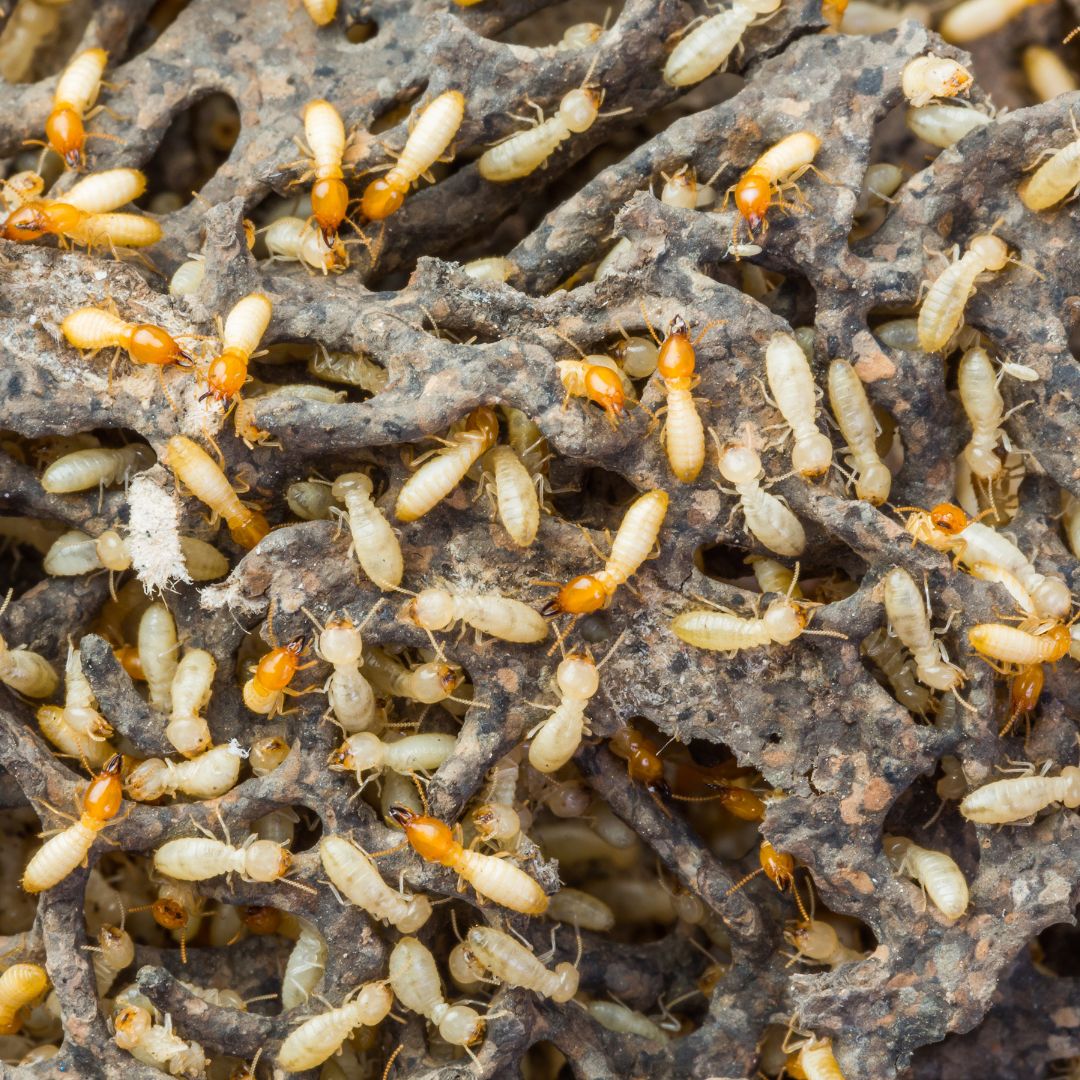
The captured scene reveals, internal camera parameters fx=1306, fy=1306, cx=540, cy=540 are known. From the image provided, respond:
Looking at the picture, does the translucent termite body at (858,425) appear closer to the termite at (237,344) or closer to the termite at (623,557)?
the termite at (623,557)

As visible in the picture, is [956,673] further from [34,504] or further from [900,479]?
[34,504]

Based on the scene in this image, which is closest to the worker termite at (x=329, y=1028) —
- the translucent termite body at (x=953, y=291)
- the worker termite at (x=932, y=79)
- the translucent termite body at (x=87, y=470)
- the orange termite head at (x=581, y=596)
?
the orange termite head at (x=581, y=596)

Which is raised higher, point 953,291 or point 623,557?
point 953,291

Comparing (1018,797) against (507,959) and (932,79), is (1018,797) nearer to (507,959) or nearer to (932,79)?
(507,959)

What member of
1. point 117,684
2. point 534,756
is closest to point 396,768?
point 534,756

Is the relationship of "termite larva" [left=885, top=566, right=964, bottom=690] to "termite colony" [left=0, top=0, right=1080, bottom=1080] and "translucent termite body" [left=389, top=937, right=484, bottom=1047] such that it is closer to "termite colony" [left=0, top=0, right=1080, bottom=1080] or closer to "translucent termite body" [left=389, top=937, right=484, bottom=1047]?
"termite colony" [left=0, top=0, right=1080, bottom=1080]

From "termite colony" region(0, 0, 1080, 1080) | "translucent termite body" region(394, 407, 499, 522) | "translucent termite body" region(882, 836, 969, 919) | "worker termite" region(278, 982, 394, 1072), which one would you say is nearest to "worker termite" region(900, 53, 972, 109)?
"termite colony" region(0, 0, 1080, 1080)

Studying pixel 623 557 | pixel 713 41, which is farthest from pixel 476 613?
pixel 713 41

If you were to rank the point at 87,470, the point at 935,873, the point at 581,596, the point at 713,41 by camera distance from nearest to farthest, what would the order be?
the point at 581,596, the point at 935,873, the point at 87,470, the point at 713,41
